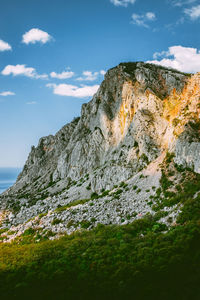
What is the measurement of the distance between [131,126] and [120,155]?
20.0ft

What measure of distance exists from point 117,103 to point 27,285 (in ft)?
143

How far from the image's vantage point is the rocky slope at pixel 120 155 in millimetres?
28016

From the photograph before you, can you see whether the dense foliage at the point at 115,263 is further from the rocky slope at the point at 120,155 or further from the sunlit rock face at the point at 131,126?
the sunlit rock face at the point at 131,126

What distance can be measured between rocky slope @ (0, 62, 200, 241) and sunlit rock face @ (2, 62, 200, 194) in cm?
13

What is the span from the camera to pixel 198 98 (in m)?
34.8

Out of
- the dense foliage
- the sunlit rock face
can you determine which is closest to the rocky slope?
the sunlit rock face

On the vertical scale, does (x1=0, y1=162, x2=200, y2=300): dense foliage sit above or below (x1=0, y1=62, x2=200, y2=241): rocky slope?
below

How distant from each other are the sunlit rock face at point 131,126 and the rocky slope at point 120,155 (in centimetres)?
13

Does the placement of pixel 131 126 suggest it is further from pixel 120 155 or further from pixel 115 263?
pixel 115 263

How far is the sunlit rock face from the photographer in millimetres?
35281

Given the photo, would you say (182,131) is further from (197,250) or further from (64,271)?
Result: (64,271)

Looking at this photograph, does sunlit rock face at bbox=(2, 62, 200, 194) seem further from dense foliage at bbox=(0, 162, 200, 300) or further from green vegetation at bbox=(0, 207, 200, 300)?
green vegetation at bbox=(0, 207, 200, 300)

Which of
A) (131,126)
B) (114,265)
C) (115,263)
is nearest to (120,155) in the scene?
(131,126)

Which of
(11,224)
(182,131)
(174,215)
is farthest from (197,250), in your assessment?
(11,224)
